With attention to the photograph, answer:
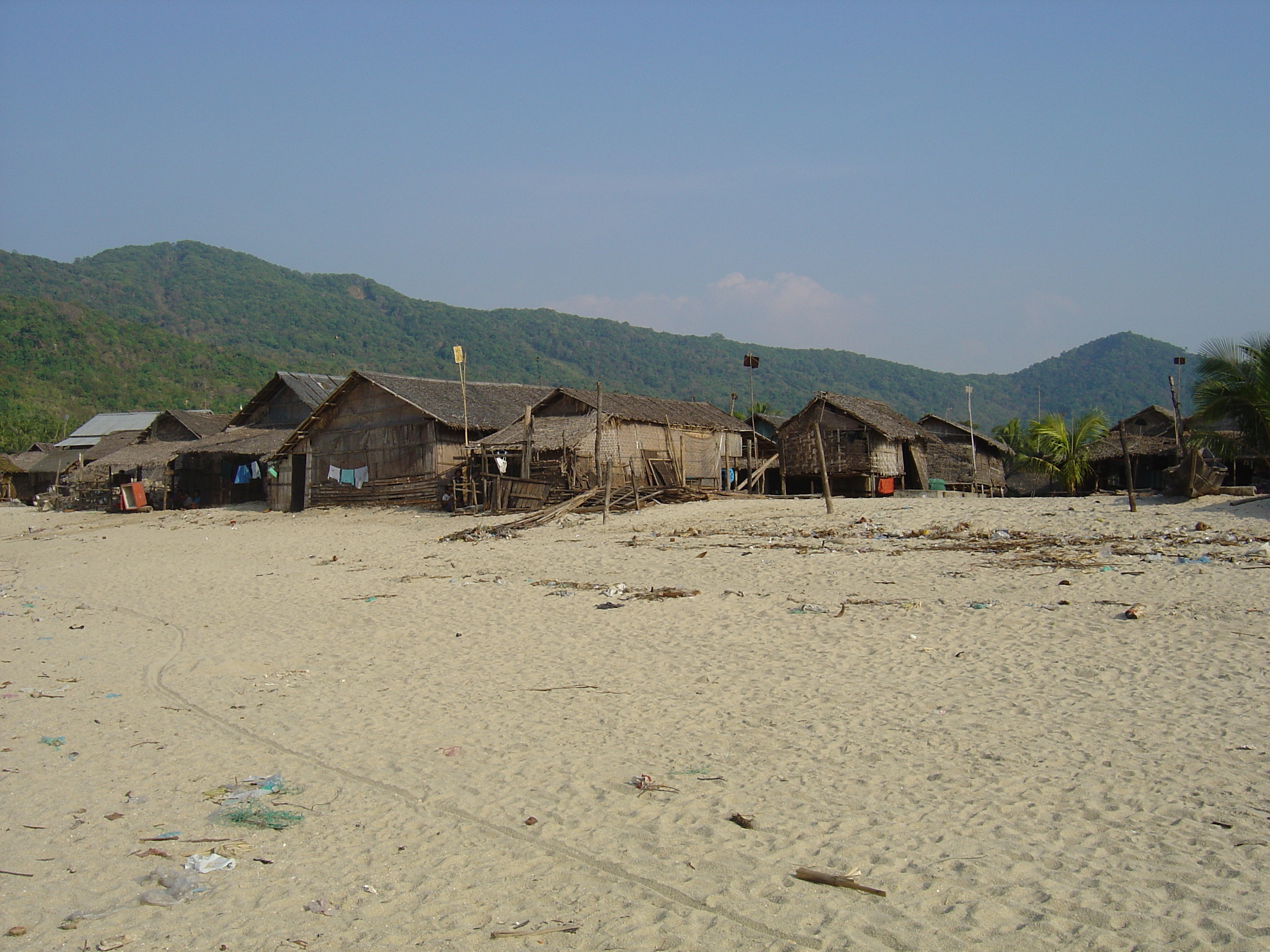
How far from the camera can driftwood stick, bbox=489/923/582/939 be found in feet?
12.1

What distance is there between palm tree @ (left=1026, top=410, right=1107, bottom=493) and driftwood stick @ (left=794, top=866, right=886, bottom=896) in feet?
84.4

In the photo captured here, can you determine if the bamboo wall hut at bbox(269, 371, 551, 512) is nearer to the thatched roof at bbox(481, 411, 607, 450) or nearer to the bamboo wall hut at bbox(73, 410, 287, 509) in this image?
the thatched roof at bbox(481, 411, 607, 450)

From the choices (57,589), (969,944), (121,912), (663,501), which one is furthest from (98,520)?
(969,944)

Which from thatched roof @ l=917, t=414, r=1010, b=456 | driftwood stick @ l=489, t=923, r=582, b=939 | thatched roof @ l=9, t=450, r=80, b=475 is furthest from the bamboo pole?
thatched roof @ l=9, t=450, r=80, b=475

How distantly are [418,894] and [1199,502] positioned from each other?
16.1 meters

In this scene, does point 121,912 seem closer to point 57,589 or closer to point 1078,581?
point 1078,581

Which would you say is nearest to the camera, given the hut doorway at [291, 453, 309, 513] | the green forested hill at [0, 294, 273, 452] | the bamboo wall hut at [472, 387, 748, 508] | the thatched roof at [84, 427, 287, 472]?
the bamboo wall hut at [472, 387, 748, 508]

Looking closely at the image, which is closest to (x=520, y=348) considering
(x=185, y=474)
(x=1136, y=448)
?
(x=185, y=474)

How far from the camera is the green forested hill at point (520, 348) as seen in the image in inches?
4035

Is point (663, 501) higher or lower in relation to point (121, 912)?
higher

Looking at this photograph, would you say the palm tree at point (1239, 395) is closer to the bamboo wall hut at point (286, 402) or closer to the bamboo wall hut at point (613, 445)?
the bamboo wall hut at point (613, 445)

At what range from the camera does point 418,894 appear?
410cm

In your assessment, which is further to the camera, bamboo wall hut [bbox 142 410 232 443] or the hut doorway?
bamboo wall hut [bbox 142 410 232 443]

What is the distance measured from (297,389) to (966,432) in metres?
26.1
